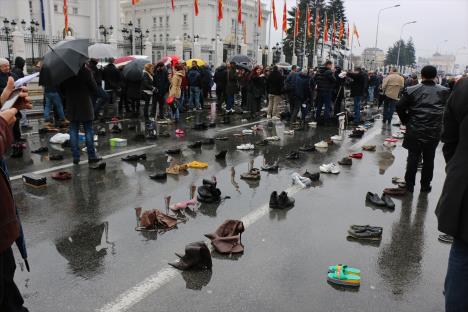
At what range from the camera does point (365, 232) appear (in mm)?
5180

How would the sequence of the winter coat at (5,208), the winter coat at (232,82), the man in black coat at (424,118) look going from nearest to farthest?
the winter coat at (5,208)
the man in black coat at (424,118)
the winter coat at (232,82)

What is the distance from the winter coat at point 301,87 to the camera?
14.7 m

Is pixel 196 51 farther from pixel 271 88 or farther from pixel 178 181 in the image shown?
pixel 178 181

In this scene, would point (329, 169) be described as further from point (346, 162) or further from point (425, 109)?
point (425, 109)

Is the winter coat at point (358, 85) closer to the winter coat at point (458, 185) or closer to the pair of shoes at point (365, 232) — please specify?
the pair of shoes at point (365, 232)

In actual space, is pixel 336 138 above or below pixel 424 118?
below

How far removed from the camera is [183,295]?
3773 mm

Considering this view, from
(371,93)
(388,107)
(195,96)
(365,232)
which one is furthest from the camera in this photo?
(371,93)

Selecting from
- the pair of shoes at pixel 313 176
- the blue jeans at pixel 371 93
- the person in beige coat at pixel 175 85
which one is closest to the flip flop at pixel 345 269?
the pair of shoes at pixel 313 176

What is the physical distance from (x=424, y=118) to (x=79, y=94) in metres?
6.20

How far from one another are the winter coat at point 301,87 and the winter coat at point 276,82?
108 centimetres

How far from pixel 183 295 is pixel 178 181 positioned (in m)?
3.84

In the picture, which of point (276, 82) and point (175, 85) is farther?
point (276, 82)

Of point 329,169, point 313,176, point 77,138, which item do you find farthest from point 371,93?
point 77,138
